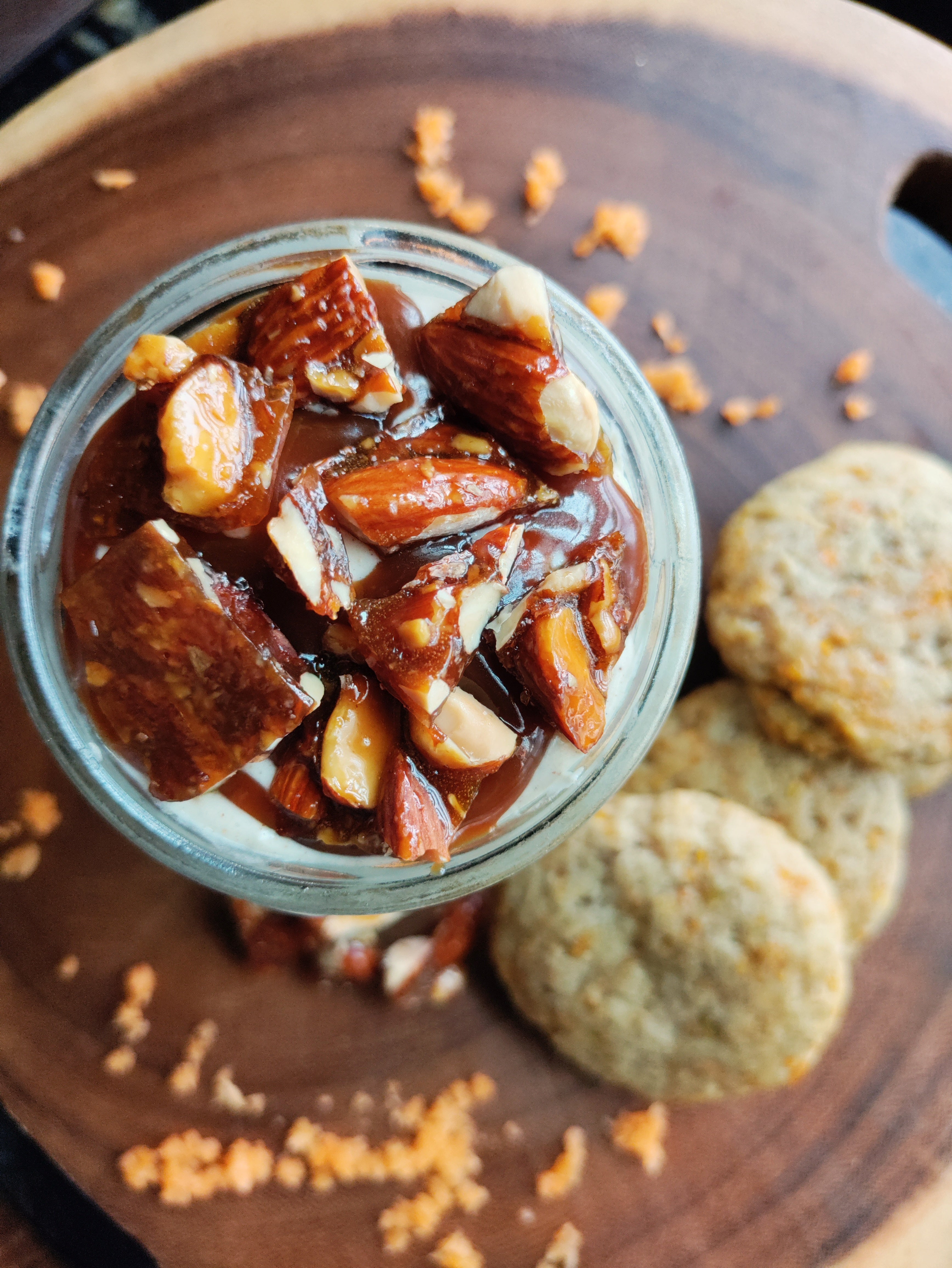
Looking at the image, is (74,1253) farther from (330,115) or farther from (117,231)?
(330,115)

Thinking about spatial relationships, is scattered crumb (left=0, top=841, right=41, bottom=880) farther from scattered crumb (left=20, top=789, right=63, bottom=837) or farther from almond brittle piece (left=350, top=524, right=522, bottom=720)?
almond brittle piece (left=350, top=524, right=522, bottom=720)

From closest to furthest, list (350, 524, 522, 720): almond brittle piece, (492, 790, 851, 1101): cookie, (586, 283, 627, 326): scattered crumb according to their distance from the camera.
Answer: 1. (350, 524, 522, 720): almond brittle piece
2. (492, 790, 851, 1101): cookie
3. (586, 283, 627, 326): scattered crumb

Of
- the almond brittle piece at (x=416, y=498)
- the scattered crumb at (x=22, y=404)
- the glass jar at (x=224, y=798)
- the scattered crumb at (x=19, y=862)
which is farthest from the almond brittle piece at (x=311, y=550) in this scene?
the scattered crumb at (x=19, y=862)

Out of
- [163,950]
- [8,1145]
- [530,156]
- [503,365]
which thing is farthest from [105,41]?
[8,1145]

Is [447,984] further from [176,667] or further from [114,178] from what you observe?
[114,178]

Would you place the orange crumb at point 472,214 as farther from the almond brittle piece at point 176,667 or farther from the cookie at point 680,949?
the cookie at point 680,949

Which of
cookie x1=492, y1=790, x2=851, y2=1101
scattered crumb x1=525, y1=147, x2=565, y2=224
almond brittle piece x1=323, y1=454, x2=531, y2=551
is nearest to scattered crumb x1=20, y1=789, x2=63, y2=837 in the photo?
cookie x1=492, y1=790, x2=851, y2=1101
